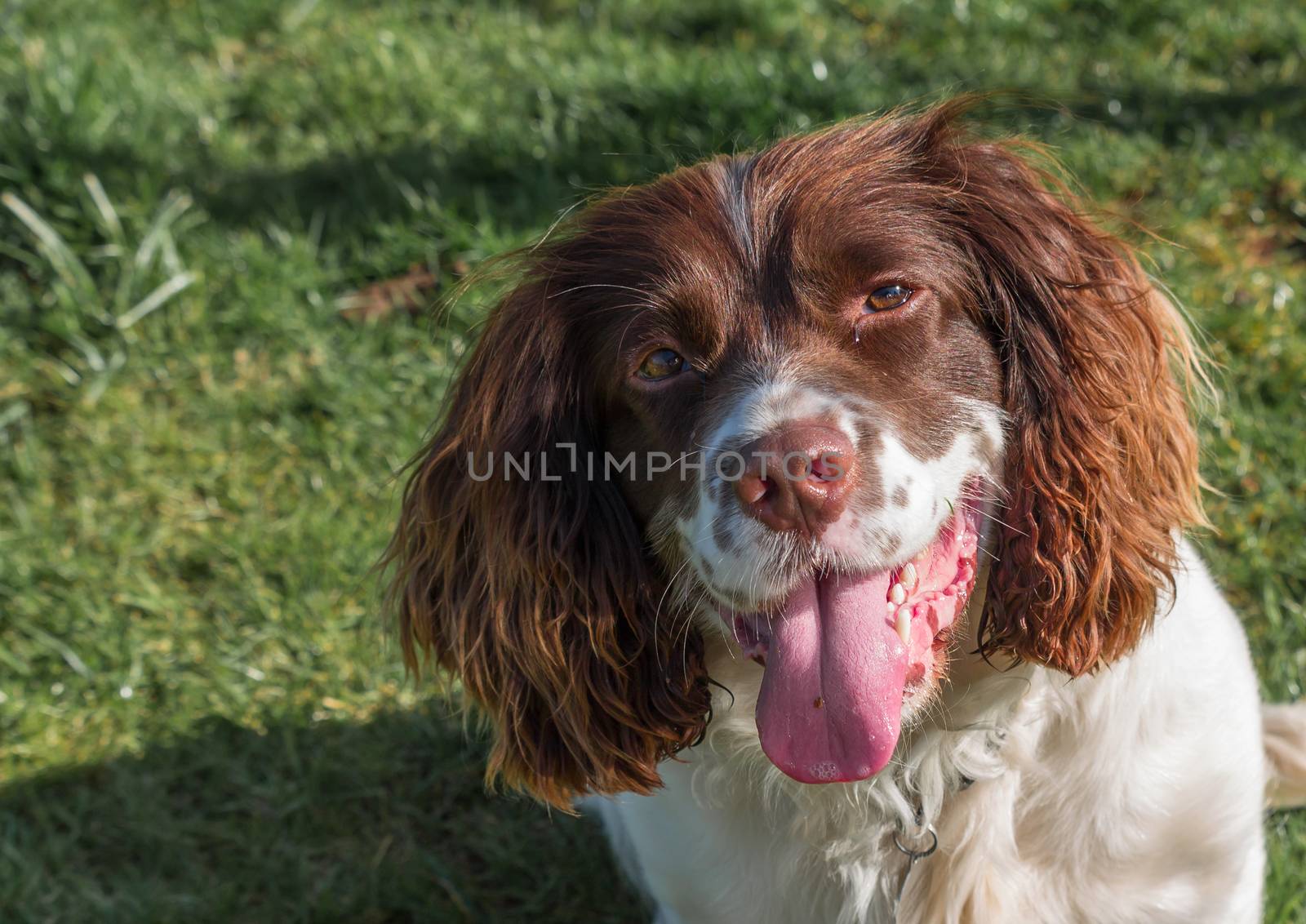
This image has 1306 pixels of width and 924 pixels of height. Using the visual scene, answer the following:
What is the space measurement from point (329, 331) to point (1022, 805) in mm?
2951

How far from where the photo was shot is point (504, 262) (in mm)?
2752

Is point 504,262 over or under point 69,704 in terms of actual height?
over

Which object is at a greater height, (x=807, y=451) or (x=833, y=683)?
(x=807, y=451)

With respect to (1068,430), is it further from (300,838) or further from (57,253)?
(57,253)

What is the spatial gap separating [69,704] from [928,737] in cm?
256

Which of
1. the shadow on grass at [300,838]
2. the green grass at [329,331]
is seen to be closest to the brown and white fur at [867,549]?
the green grass at [329,331]

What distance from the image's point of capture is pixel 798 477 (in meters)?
2.05

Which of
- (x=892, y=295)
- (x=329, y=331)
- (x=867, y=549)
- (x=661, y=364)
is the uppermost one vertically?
(x=892, y=295)

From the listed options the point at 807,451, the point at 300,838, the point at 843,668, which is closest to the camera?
the point at 807,451

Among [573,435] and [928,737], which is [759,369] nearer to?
[573,435]

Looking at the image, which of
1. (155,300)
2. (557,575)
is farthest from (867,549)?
(155,300)

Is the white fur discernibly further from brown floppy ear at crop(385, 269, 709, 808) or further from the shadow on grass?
the shadow on grass

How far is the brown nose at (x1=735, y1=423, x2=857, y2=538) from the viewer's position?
2.04 meters

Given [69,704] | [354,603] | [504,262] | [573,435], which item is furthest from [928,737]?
[69,704]
